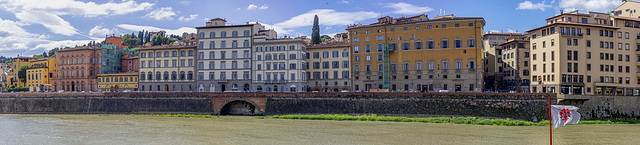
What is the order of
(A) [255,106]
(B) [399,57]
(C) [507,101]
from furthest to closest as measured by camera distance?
(B) [399,57]
(A) [255,106]
(C) [507,101]

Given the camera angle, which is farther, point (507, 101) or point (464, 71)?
point (464, 71)

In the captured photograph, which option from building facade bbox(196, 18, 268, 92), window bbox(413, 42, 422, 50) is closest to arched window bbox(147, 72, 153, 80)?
building facade bbox(196, 18, 268, 92)

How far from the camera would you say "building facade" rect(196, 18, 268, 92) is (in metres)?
65.1

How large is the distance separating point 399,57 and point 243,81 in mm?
22831

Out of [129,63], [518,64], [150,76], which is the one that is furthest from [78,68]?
[518,64]

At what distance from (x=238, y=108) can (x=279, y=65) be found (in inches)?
491

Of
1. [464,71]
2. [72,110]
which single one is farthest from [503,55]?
[72,110]

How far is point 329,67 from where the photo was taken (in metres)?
64.8

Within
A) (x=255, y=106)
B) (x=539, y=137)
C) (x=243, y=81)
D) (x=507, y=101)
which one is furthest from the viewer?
(x=243, y=81)

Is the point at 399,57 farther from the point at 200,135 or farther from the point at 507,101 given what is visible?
the point at 200,135

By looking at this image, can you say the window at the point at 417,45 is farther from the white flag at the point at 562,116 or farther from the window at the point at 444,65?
the white flag at the point at 562,116

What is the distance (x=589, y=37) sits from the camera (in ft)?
171

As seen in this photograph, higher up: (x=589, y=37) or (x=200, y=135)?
(x=589, y=37)

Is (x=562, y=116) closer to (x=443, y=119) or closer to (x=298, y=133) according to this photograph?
(x=298, y=133)
